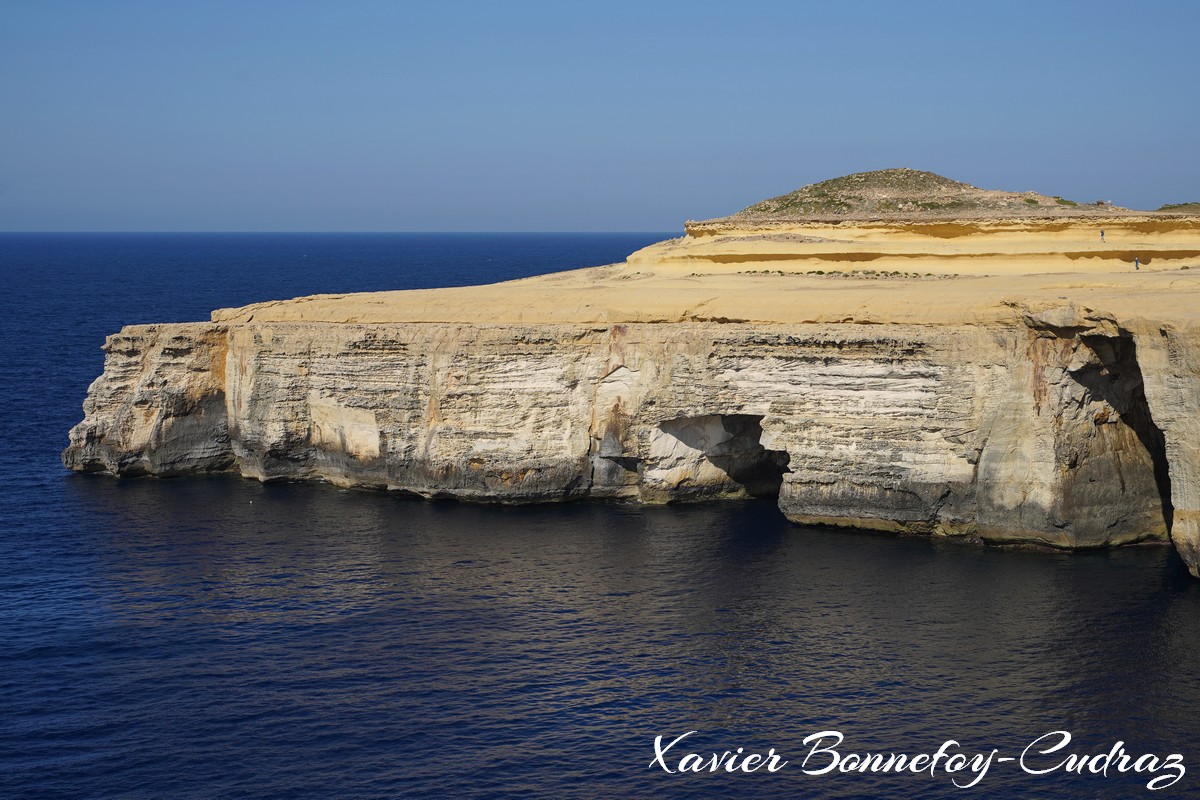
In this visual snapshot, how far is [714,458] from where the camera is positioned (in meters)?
46.2

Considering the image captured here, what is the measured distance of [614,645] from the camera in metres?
32.1

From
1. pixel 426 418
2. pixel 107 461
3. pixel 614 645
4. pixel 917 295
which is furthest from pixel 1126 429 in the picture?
pixel 107 461

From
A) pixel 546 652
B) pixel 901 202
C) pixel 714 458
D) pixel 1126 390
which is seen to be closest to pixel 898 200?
pixel 901 202

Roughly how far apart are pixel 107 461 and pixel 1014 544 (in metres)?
35.0

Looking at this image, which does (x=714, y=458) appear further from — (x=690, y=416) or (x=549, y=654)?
(x=549, y=654)

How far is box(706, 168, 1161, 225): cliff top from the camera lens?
5700 cm

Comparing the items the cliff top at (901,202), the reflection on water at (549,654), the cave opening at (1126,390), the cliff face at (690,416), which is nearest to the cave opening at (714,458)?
the cliff face at (690,416)

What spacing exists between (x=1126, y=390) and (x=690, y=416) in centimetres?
1435

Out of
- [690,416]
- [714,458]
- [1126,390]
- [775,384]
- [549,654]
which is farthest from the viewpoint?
[714,458]

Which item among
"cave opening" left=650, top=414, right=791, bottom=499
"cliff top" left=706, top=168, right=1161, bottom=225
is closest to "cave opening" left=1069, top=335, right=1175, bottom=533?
"cave opening" left=650, top=414, right=791, bottom=499

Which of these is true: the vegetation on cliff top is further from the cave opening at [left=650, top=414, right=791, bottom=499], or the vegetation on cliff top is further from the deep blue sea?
the deep blue sea

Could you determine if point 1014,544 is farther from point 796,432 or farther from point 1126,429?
point 796,432

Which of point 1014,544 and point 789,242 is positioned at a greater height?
point 789,242

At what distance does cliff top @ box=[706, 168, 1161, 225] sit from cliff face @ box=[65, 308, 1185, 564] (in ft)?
56.5
